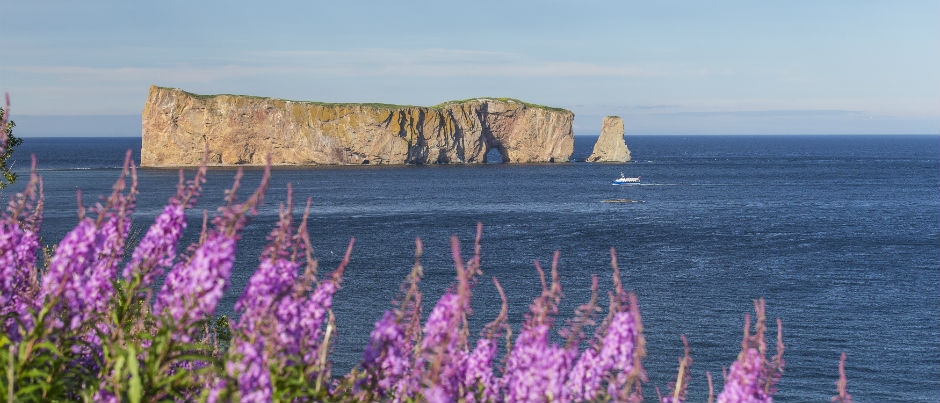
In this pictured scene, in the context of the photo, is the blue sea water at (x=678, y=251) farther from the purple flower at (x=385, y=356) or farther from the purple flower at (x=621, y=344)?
the purple flower at (x=621, y=344)

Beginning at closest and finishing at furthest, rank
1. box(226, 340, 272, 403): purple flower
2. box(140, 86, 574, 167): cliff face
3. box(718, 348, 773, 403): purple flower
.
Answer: box(226, 340, 272, 403): purple flower, box(718, 348, 773, 403): purple flower, box(140, 86, 574, 167): cliff face

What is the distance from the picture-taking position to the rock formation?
18438 centimetres

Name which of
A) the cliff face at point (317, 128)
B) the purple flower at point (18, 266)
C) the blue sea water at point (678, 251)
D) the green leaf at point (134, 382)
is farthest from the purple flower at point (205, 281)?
the cliff face at point (317, 128)

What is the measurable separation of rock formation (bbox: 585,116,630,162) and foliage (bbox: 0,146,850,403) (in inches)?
7042

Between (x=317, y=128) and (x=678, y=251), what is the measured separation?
315 feet

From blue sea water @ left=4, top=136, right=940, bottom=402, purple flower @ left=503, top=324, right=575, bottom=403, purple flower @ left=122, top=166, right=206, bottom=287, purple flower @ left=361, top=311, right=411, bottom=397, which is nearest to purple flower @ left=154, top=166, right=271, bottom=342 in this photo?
purple flower @ left=122, top=166, right=206, bottom=287

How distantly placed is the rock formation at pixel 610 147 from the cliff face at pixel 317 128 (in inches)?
465

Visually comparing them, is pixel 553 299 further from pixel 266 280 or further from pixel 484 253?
pixel 484 253

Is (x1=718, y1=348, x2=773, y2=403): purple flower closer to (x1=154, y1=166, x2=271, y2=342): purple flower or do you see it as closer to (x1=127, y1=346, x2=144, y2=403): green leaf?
(x1=154, y1=166, x2=271, y2=342): purple flower

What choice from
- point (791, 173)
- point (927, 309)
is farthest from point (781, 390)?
point (791, 173)

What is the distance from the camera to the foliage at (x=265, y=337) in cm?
487

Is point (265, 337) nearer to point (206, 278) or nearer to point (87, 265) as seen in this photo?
point (206, 278)

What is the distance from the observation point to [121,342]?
5.85m

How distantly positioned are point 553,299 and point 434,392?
1131 mm
